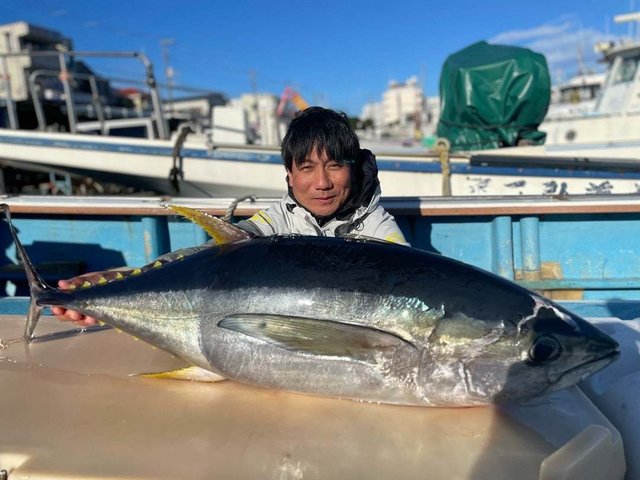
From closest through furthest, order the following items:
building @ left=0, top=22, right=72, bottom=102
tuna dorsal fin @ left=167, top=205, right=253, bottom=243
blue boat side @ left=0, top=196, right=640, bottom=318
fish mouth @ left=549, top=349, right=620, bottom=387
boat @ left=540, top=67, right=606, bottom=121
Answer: fish mouth @ left=549, top=349, right=620, bottom=387 < tuna dorsal fin @ left=167, top=205, right=253, bottom=243 < blue boat side @ left=0, top=196, right=640, bottom=318 < boat @ left=540, top=67, right=606, bottom=121 < building @ left=0, top=22, right=72, bottom=102

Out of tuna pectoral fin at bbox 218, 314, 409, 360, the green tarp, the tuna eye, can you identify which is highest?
the green tarp

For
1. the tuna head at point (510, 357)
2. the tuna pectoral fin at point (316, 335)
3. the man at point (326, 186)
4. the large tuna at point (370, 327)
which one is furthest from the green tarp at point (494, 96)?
the tuna pectoral fin at point (316, 335)

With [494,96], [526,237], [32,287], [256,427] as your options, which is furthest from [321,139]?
[494,96]

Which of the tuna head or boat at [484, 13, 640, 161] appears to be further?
boat at [484, 13, 640, 161]

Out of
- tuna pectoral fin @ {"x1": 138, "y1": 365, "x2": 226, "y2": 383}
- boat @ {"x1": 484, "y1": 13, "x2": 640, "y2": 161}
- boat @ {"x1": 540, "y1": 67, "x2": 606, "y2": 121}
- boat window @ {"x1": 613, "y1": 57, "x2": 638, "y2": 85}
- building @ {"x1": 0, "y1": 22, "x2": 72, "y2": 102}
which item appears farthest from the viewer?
building @ {"x1": 0, "y1": 22, "x2": 72, "y2": 102}

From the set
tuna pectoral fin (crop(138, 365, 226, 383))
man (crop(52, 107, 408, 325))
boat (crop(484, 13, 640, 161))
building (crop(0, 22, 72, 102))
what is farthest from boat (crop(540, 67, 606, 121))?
building (crop(0, 22, 72, 102))

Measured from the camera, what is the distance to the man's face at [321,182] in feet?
7.06

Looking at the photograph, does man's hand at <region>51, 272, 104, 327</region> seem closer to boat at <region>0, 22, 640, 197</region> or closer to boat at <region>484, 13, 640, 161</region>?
boat at <region>0, 22, 640, 197</region>

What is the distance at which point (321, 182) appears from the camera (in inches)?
85.0

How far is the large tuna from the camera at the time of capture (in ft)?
4.69

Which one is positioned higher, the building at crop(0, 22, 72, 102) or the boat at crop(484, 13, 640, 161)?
the building at crop(0, 22, 72, 102)

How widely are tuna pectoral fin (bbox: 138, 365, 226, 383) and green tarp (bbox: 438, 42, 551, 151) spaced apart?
17.9ft

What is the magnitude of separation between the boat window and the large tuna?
12131mm

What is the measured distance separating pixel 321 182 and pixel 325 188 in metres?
0.04
